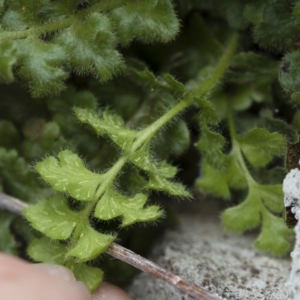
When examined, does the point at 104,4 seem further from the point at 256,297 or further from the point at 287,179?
the point at 256,297

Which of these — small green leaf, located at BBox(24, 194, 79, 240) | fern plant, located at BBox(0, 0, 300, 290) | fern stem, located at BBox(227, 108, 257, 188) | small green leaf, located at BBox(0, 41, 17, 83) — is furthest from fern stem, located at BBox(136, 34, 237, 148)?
small green leaf, located at BBox(0, 41, 17, 83)

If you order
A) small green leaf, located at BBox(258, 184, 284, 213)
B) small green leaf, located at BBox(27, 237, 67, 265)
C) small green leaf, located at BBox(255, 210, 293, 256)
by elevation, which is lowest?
small green leaf, located at BBox(27, 237, 67, 265)

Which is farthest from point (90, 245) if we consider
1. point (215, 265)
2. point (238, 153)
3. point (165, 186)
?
point (238, 153)

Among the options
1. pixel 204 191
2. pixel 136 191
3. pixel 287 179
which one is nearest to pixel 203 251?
pixel 204 191

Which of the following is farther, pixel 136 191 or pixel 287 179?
pixel 136 191

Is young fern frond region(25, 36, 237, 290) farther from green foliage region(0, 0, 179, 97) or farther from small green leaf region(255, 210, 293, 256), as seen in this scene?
small green leaf region(255, 210, 293, 256)

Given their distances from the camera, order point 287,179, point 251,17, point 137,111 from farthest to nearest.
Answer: point 137,111, point 251,17, point 287,179

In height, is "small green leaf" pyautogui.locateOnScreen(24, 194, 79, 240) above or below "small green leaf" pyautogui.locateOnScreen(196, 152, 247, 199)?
below
